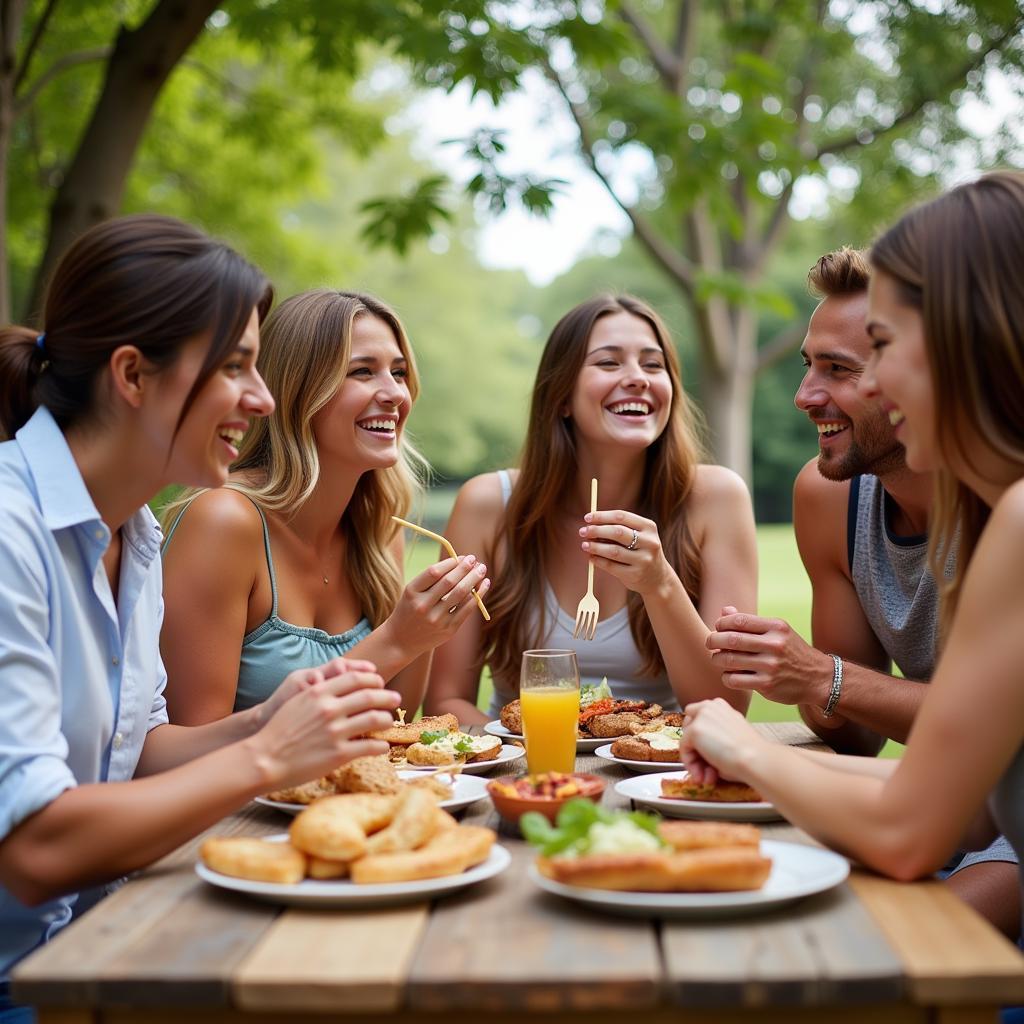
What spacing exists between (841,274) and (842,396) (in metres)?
0.36

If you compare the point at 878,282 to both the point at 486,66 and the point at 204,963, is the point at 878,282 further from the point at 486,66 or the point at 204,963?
the point at 486,66

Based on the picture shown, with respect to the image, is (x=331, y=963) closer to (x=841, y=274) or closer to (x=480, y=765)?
(x=480, y=765)

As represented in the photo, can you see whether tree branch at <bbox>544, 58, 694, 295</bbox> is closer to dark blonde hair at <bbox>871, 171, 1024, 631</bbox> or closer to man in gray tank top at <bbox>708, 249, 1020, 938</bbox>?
man in gray tank top at <bbox>708, 249, 1020, 938</bbox>

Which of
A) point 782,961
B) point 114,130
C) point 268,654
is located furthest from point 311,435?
point 114,130

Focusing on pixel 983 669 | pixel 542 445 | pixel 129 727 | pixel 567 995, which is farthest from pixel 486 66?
pixel 567 995

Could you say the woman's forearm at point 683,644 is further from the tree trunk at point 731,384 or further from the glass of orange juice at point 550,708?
the tree trunk at point 731,384

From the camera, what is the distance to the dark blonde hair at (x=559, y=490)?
3.98 meters

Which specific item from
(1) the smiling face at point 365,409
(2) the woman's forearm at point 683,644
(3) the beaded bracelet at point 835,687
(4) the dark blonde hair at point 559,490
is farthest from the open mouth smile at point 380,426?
(3) the beaded bracelet at point 835,687

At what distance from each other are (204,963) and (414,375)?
106 inches

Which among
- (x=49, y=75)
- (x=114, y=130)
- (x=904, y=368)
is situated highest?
(x=49, y=75)

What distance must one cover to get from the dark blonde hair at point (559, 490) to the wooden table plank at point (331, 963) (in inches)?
88.7

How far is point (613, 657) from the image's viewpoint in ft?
12.8

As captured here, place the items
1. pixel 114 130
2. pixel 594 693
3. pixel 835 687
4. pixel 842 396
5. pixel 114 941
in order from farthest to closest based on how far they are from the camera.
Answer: pixel 114 130 < pixel 842 396 < pixel 594 693 < pixel 835 687 < pixel 114 941

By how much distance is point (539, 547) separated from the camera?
13.6 ft
